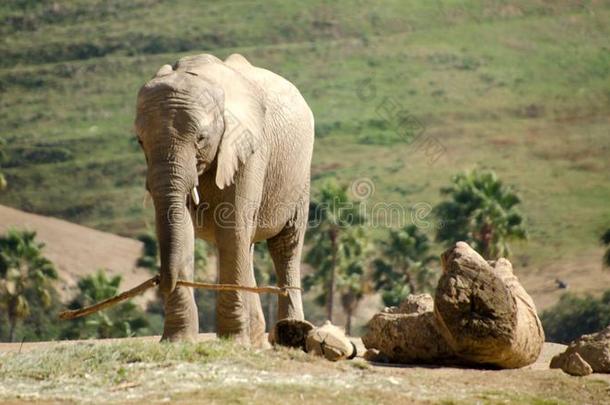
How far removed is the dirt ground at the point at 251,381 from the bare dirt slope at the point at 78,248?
66.4m

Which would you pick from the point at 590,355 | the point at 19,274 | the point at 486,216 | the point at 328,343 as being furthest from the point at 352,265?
the point at 328,343

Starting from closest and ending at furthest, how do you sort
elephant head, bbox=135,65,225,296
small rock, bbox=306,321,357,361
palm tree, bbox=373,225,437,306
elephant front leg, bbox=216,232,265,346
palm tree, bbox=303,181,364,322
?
1. elephant head, bbox=135,65,225,296
2. small rock, bbox=306,321,357,361
3. elephant front leg, bbox=216,232,265,346
4. palm tree, bbox=303,181,364,322
5. palm tree, bbox=373,225,437,306

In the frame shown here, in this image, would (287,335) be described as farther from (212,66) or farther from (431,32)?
(431,32)

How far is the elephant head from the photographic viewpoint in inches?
627

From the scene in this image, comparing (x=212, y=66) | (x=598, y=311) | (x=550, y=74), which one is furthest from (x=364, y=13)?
(x=212, y=66)

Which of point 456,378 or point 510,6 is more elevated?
point 510,6

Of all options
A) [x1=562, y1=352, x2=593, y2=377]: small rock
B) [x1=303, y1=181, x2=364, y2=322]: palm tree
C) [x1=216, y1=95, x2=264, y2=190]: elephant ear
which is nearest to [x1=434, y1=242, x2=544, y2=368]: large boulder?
[x1=562, y1=352, x2=593, y2=377]: small rock

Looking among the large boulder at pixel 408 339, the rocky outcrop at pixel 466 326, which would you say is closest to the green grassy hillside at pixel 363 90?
the large boulder at pixel 408 339

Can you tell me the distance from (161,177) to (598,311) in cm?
5023

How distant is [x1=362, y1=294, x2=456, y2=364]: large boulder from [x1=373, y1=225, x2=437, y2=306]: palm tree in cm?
4410

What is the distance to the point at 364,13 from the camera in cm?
14212

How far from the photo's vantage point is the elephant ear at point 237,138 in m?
17.2

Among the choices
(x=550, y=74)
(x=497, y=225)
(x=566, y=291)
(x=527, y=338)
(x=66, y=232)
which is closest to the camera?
(x=527, y=338)

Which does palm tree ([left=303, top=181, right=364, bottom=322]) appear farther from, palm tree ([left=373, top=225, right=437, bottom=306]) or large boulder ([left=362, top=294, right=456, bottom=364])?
large boulder ([left=362, top=294, right=456, bottom=364])
